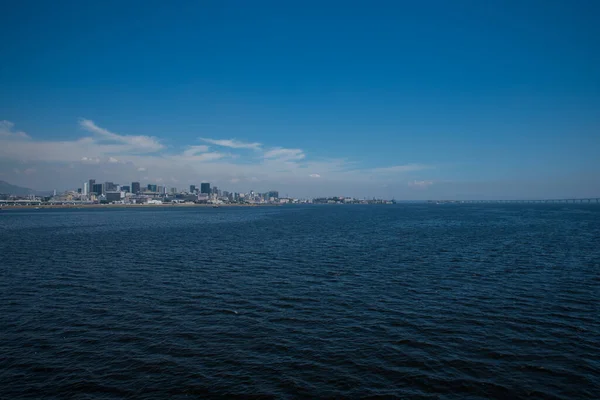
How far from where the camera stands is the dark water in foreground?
1897 centimetres

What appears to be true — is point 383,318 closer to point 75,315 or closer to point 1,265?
point 75,315

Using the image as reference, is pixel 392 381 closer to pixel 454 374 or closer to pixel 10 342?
pixel 454 374

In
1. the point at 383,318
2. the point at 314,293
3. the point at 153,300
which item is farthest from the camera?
the point at 314,293

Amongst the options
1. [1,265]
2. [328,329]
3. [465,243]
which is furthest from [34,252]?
[465,243]

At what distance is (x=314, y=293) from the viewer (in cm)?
3547

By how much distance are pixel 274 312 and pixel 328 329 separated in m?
5.86

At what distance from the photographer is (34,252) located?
A: 199 feet

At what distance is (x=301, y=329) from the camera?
26.2 m

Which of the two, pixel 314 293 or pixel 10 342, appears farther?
pixel 314 293

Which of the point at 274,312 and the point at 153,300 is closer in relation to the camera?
the point at 274,312

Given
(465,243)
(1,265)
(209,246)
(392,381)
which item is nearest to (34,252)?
(1,265)

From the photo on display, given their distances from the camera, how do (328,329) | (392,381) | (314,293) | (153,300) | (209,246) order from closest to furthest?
(392,381), (328,329), (153,300), (314,293), (209,246)

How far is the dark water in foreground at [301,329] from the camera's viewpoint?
19.0 meters

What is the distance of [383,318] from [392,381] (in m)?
9.24
